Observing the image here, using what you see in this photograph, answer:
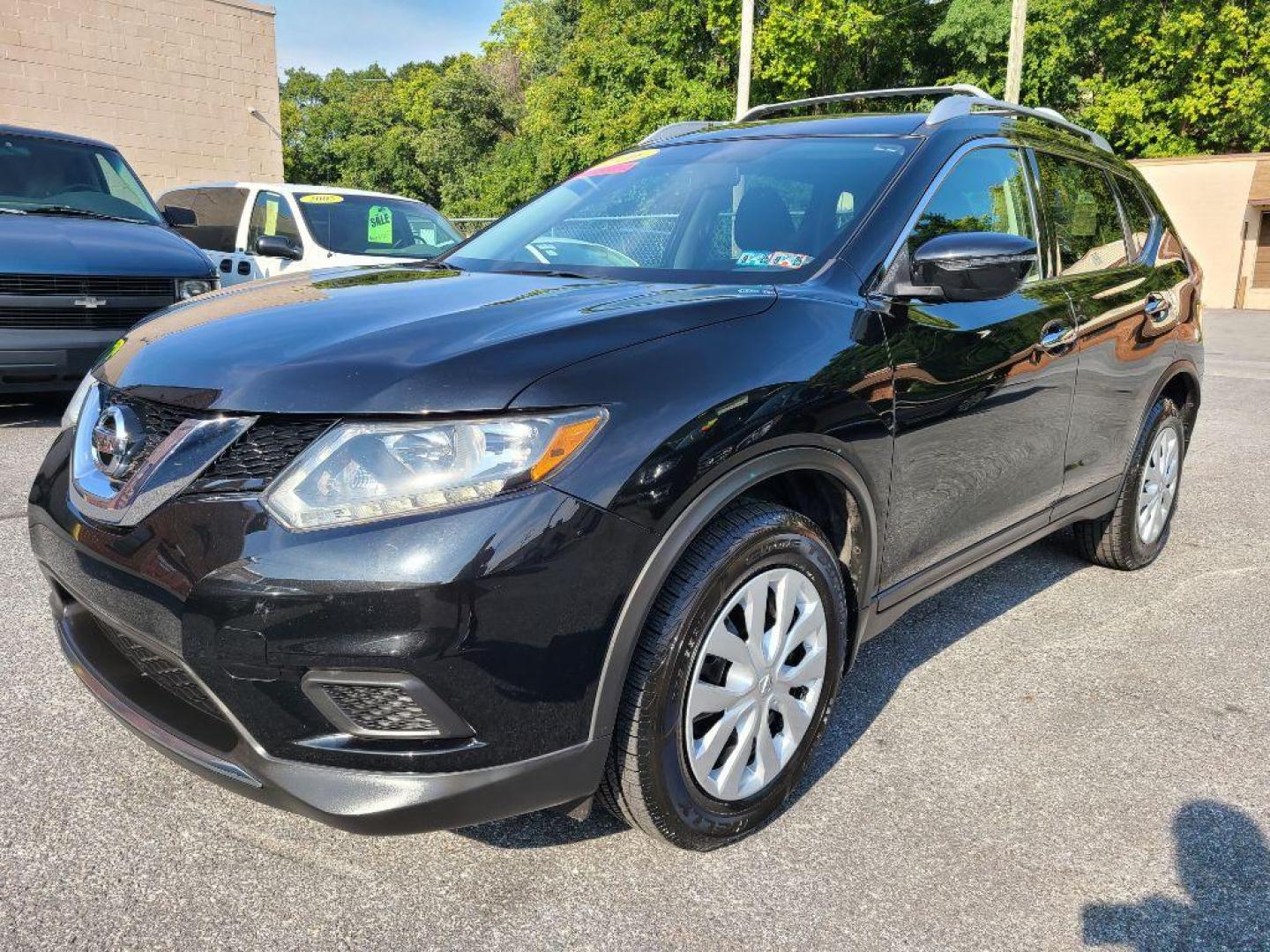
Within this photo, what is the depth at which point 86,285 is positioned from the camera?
5836 millimetres

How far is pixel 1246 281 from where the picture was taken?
26.4 metres

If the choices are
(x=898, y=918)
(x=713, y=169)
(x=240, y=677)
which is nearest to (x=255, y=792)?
(x=240, y=677)

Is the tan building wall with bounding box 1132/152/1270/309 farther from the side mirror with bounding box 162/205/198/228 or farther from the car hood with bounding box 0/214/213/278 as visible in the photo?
the car hood with bounding box 0/214/213/278

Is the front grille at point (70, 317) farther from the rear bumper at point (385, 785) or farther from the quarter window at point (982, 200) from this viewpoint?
the quarter window at point (982, 200)

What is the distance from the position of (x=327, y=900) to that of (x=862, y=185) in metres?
2.23

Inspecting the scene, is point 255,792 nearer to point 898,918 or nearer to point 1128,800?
point 898,918

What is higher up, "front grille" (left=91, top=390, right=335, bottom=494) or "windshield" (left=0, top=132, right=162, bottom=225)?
"windshield" (left=0, top=132, right=162, bottom=225)

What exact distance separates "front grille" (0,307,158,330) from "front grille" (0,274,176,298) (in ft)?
0.31

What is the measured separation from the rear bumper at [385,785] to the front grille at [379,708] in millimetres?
86

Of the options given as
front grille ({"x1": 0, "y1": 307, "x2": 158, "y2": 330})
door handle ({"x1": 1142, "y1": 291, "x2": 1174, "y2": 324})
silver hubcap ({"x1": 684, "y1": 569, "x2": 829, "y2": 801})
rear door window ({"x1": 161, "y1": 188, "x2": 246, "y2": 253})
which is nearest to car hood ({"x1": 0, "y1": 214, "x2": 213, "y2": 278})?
front grille ({"x1": 0, "y1": 307, "x2": 158, "y2": 330})

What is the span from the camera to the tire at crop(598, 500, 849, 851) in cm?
200

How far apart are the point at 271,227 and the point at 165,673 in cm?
752

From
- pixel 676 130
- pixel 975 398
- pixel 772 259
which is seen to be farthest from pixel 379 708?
pixel 676 130

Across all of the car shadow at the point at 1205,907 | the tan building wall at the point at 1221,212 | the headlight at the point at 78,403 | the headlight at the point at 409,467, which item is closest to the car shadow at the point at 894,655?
the car shadow at the point at 1205,907
